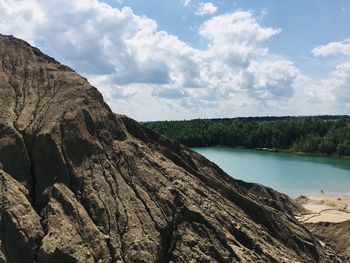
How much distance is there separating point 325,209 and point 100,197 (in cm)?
3348

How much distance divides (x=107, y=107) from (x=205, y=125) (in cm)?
13904

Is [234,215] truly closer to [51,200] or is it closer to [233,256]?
[233,256]

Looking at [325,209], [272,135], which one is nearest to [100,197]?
[325,209]

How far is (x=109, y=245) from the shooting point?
17938 millimetres

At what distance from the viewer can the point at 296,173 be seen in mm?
82625

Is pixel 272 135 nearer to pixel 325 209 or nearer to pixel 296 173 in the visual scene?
pixel 296 173

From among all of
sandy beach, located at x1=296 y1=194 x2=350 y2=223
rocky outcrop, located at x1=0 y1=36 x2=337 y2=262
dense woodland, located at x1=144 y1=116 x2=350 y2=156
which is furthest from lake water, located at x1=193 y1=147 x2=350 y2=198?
rocky outcrop, located at x1=0 y1=36 x2=337 y2=262

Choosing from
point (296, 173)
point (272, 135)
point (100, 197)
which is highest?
point (272, 135)

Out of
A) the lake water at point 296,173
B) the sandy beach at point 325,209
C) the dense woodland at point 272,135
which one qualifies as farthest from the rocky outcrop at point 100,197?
the dense woodland at point 272,135

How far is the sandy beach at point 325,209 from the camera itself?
40.6m

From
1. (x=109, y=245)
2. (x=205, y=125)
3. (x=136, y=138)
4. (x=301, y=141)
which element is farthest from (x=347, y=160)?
(x=109, y=245)

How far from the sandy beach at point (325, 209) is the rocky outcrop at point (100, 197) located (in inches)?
616

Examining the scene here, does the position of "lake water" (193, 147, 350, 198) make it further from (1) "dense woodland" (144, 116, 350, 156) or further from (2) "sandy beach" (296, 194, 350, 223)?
(1) "dense woodland" (144, 116, 350, 156)

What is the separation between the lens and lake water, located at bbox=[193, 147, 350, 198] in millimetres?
68188
